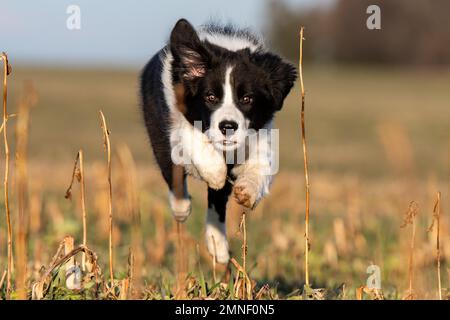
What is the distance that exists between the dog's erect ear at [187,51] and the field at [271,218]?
92 centimetres

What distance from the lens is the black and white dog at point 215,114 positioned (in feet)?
19.1

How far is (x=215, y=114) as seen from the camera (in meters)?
5.85

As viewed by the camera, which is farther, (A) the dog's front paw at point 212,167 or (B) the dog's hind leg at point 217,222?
(B) the dog's hind leg at point 217,222

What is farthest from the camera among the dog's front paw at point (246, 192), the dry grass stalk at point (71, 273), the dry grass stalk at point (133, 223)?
the dog's front paw at point (246, 192)

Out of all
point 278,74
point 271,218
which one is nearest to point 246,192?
point 278,74

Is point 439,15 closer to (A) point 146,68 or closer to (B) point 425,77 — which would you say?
(B) point 425,77

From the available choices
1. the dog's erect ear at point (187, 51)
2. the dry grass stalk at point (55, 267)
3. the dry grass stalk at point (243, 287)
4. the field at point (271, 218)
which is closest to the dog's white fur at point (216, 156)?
the dog's erect ear at point (187, 51)

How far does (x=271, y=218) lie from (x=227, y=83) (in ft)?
16.6

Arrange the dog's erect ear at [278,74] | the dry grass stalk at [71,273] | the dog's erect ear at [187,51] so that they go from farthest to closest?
the dog's erect ear at [278,74] < the dog's erect ear at [187,51] < the dry grass stalk at [71,273]

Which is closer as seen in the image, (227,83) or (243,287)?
(243,287)

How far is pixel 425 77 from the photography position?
205 ft

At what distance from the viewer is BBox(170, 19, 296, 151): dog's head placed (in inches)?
231

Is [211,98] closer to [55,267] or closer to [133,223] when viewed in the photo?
[133,223]

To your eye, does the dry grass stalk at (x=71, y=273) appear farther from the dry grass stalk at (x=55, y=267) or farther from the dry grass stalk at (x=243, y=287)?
the dry grass stalk at (x=243, y=287)
